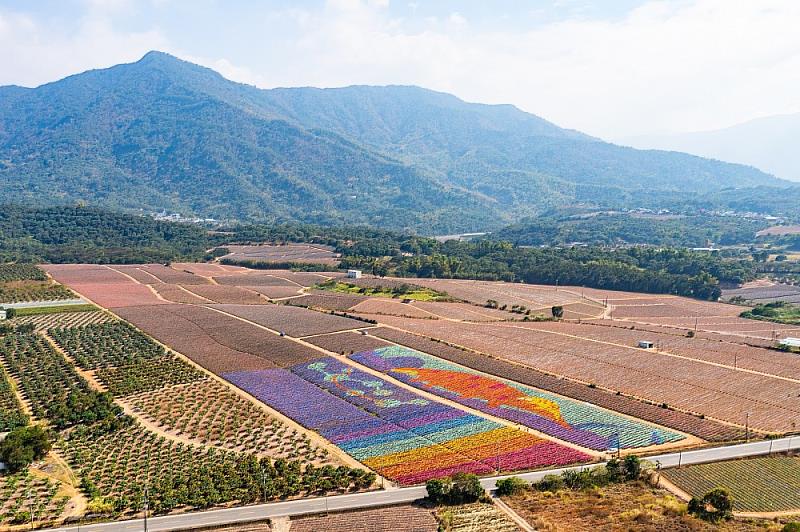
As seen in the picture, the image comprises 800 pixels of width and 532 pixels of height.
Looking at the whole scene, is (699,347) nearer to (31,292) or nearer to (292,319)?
(292,319)

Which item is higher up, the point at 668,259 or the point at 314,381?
the point at 668,259

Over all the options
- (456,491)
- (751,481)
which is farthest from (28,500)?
(751,481)

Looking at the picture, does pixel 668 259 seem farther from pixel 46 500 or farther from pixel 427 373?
pixel 46 500

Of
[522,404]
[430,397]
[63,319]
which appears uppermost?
[63,319]

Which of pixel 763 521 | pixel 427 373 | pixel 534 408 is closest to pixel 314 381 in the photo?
pixel 427 373

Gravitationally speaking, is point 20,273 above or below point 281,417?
above

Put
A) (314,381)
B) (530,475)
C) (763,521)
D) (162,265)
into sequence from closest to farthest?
(763,521) < (530,475) < (314,381) < (162,265)

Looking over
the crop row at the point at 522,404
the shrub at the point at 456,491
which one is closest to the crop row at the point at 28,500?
the shrub at the point at 456,491
